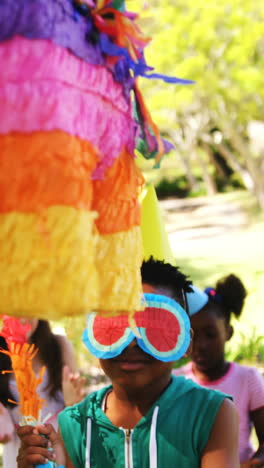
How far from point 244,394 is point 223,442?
37.6 inches

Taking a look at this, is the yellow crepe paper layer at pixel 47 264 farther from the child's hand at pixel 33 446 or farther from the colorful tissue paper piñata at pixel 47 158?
the child's hand at pixel 33 446

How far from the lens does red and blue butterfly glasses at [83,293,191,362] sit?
1351 mm

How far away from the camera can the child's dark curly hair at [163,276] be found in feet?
4.75

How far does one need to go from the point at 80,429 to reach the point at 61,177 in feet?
2.95

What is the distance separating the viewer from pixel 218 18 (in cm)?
1048

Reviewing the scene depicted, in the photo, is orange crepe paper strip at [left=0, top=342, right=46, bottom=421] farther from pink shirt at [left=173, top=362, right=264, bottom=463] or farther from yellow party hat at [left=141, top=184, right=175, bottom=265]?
pink shirt at [left=173, top=362, right=264, bottom=463]

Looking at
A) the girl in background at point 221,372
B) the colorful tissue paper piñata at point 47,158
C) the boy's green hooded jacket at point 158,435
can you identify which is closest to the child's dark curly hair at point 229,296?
the girl in background at point 221,372

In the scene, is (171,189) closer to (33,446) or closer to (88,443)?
(88,443)

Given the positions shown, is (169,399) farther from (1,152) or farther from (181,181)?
(181,181)

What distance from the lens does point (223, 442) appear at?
1303 mm

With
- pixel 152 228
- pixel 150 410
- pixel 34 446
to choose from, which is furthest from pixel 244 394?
pixel 34 446

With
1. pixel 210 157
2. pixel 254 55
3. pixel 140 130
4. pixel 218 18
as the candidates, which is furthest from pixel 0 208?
pixel 210 157

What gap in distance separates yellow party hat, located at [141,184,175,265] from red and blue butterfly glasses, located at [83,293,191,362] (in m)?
0.13

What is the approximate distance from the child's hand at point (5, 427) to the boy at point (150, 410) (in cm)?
79
